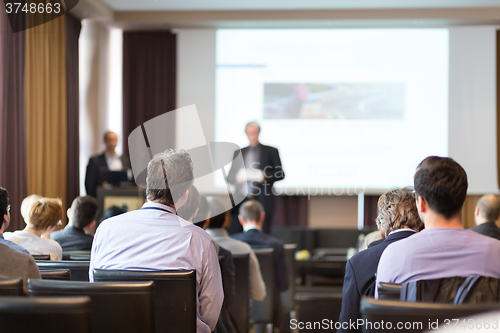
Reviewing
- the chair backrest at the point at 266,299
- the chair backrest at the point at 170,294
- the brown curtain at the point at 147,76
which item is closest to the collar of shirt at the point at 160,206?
the chair backrest at the point at 170,294

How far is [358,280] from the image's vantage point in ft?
5.23

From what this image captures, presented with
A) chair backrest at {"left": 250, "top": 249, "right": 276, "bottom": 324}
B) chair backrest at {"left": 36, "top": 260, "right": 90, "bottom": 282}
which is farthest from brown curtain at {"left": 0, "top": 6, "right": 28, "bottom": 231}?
chair backrest at {"left": 36, "top": 260, "right": 90, "bottom": 282}

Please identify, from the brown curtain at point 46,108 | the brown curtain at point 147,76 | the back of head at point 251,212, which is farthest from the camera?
the brown curtain at point 147,76

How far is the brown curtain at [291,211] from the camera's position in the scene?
21.4 ft

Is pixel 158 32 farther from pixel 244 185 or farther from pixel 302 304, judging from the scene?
pixel 302 304

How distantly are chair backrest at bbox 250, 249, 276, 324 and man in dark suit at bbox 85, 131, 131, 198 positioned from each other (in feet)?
9.28

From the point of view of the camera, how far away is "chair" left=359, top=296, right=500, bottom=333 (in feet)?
3.41

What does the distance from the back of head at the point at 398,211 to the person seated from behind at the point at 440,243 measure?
464mm

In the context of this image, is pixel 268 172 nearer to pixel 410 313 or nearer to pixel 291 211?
pixel 291 211

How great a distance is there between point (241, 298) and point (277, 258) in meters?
0.57

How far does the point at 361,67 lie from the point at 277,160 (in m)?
1.84

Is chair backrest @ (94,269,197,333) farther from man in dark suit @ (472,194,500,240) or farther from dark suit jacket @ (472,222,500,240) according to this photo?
man in dark suit @ (472,194,500,240)

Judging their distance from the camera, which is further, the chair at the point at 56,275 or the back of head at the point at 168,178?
the back of head at the point at 168,178

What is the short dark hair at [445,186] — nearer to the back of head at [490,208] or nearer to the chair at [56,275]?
the chair at [56,275]
